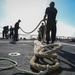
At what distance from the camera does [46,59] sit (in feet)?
15.2

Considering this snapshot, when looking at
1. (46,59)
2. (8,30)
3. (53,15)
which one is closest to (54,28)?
(53,15)

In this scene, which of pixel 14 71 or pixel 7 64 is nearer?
pixel 14 71

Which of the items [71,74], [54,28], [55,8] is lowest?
[71,74]

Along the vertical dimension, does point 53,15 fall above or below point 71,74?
above

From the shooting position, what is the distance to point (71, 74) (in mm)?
3557

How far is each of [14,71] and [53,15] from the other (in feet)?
16.0

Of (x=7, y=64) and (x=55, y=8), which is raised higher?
(x=55, y=8)

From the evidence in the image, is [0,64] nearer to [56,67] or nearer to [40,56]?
[40,56]

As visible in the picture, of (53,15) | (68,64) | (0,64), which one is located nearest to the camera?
(0,64)

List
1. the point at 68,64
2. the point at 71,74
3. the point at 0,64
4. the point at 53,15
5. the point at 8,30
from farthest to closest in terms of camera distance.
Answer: the point at 8,30, the point at 53,15, the point at 68,64, the point at 0,64, the point at 71,74

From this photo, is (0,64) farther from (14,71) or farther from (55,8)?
(55,8)

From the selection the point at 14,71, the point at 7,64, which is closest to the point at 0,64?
the point at 7,64

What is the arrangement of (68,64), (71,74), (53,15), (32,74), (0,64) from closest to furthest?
(32,74)
(71,74)
(0,64)
(68,64)
(53,15)

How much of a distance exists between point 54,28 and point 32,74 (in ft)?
17.2
